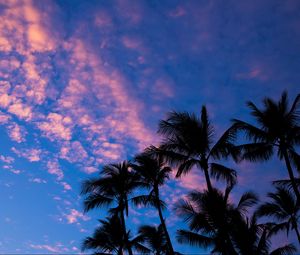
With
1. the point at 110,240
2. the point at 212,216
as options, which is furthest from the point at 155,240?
the point at 212,216

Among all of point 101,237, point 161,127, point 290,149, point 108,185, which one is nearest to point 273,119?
point 290,149

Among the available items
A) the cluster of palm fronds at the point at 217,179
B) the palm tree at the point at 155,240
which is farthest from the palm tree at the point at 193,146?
the palm tree at the point at 155,240

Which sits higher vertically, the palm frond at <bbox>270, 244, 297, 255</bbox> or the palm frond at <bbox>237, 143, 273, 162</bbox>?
the palm frond at <bbox>237, 143, 273, 162</bbox>

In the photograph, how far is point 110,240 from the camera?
27.7 meters

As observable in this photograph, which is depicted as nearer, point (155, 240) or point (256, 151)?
point (256, 151)

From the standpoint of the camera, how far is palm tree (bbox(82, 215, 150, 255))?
1052 inches

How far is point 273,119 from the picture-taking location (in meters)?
19.6

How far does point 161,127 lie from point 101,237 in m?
13.3

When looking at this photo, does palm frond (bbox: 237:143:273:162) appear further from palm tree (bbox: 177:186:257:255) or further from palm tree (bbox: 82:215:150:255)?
palm tree (bbox: 82:215:150:255)

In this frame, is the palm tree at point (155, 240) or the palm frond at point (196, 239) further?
the palm tree at point (155, 240)

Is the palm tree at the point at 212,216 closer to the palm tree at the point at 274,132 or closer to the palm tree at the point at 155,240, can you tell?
the palm tree at the point at 274,132

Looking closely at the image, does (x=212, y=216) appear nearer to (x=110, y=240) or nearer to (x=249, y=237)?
(x=249, y=237)

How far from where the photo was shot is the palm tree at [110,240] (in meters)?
26.7

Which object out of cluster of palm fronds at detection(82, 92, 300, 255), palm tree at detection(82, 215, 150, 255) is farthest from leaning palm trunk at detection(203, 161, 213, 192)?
palm tree at detection(82, 215, 150, 255)
